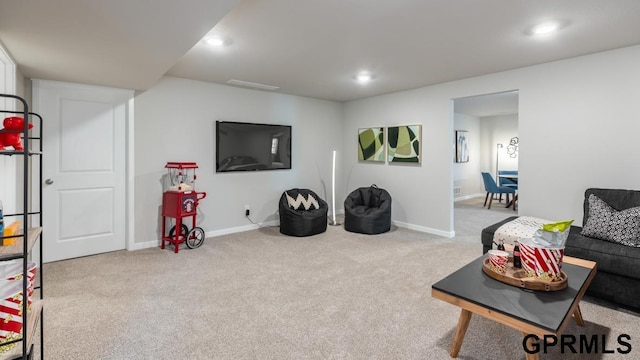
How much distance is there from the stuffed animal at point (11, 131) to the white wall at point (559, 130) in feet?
14.5

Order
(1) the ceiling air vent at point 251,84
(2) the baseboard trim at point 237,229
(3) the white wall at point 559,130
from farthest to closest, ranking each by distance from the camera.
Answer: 1. (2) the baseboard trim at point 237,229
2. (1) the ceiling air vent at point 251,84
3. (3) the white wall at point 559,130

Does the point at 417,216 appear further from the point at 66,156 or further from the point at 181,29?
the point at 66,156

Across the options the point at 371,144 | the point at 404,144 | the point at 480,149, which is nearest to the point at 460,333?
the point at 404,144

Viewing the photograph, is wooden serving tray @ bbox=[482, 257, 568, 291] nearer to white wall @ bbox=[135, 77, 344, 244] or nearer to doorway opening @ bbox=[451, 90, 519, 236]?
white wall @ bbox=[135, 77, 344, 244]

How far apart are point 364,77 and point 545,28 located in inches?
80.4

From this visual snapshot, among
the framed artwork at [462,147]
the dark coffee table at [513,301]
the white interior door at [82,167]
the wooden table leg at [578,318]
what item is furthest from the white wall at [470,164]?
the white interior door at [82,167]

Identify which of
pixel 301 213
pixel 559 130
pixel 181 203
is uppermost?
pixel 559 130

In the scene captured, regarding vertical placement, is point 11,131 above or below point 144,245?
above

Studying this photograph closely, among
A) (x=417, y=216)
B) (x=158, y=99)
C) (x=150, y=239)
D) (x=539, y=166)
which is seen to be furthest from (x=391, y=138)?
(x=150, y=239)

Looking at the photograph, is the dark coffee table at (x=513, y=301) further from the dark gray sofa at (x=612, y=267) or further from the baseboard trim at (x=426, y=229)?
the baseboard trim at (x=426, y=229)

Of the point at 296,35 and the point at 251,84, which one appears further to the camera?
the point at 251,84

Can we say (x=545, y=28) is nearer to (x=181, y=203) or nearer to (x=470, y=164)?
(x=181, y=203)

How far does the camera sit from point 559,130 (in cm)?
354

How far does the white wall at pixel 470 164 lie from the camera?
8.42 meters
